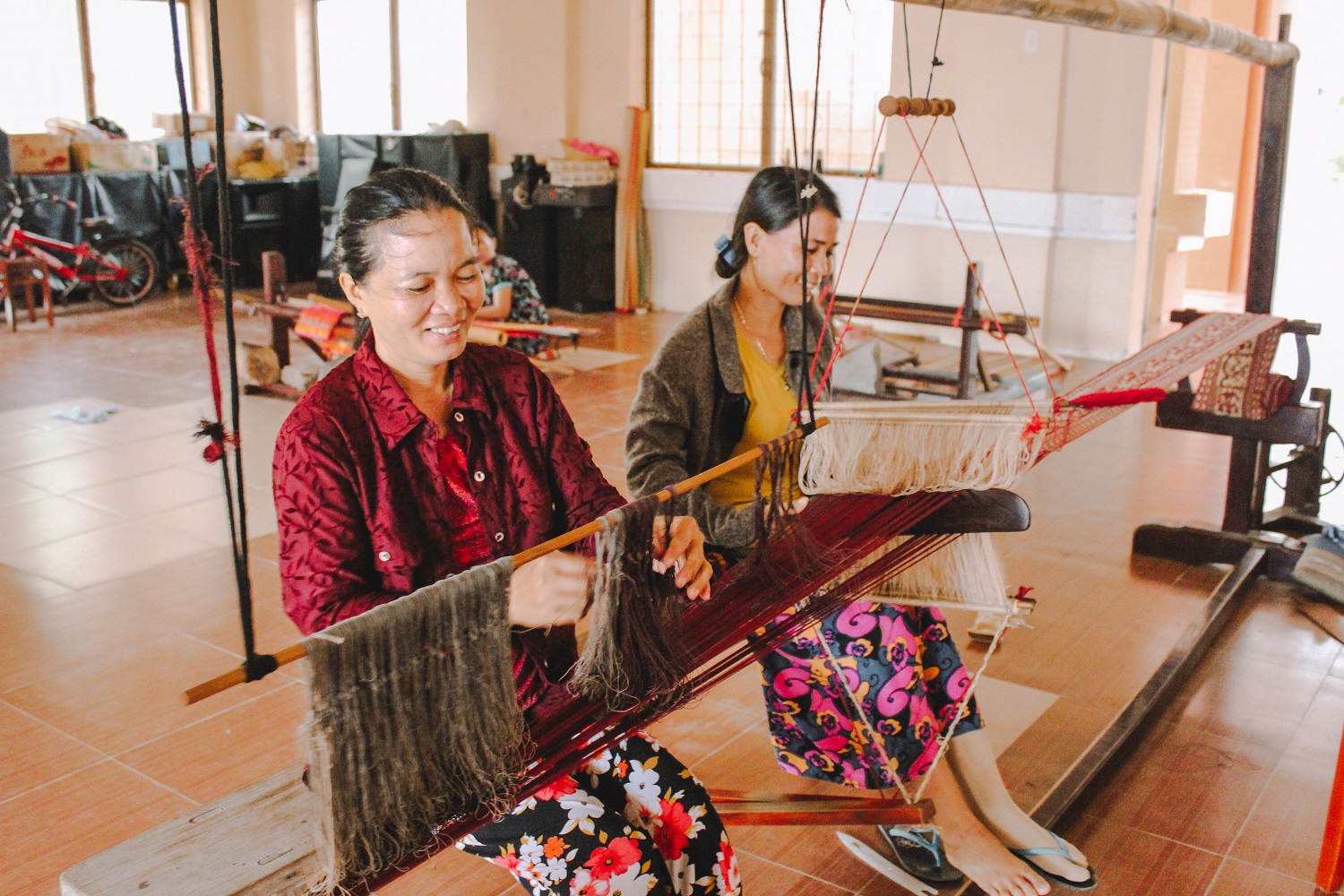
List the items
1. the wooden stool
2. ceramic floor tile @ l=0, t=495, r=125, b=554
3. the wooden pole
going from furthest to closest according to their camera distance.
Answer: the wooden stool < ceramic floor tile @ l=0, t=495, r=125, b=554 < the wooden pole

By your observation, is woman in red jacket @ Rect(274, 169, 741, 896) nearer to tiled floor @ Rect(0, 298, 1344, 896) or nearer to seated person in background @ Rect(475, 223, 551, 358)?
tiled floor @ Rect(0, 298, 1344, 896)

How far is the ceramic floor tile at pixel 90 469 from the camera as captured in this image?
415cm

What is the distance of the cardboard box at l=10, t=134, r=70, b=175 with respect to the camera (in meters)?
8.05

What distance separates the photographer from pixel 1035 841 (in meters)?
1.84

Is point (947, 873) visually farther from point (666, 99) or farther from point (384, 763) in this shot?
point (666, 99)

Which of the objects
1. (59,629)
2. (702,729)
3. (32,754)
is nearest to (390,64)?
(59,629)

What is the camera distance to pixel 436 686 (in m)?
1.02

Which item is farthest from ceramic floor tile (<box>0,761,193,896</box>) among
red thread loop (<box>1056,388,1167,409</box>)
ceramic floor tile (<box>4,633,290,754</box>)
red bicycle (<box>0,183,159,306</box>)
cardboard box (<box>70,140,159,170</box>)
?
cardboard box (<box>70,140,159,170</box>)

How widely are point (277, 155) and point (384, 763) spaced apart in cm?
953

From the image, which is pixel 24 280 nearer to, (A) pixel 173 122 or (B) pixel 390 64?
(A) pixel 173 122

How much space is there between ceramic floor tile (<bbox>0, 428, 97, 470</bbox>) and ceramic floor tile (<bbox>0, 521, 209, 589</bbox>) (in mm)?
1037

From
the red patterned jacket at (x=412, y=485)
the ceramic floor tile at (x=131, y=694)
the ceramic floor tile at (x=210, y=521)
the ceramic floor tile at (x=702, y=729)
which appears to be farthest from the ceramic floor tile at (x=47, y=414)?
the red patterned jacket at (x=412, y=485)

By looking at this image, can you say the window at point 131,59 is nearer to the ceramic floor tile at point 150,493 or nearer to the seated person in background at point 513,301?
the seated person in background at point 513,301

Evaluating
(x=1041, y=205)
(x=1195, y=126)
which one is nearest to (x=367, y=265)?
(x=1041, y=205)
